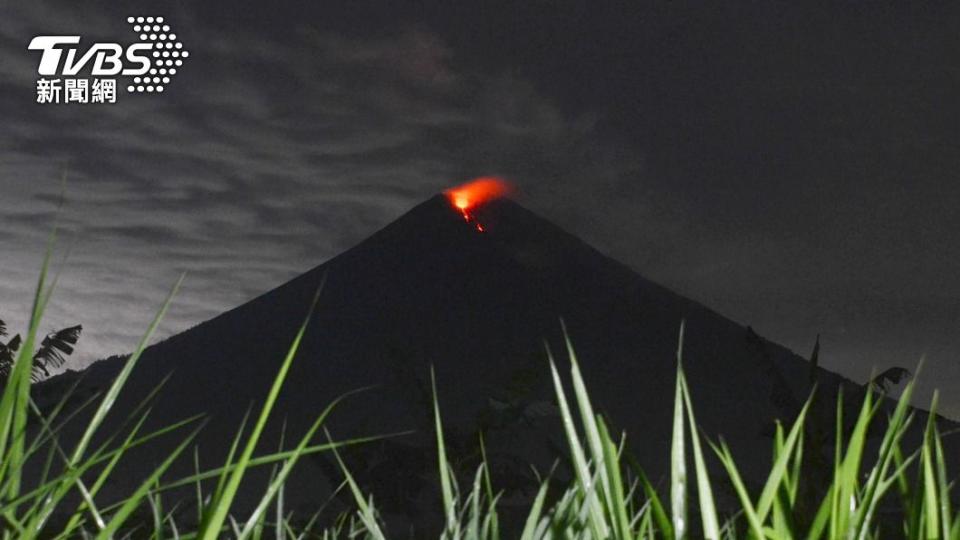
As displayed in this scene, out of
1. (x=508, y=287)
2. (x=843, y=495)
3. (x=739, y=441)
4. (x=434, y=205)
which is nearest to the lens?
Result: (x=843, y=495)

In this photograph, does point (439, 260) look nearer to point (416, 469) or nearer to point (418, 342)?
point (418, 342)

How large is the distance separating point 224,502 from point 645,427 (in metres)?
118

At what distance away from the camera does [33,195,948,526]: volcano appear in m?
115

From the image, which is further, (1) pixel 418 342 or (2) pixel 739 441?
(1) pixel 418 342

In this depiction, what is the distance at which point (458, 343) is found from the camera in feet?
459

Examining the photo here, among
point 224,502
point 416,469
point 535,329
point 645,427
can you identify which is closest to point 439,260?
point 535,329

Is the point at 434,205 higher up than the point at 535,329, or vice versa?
the point at 434,205

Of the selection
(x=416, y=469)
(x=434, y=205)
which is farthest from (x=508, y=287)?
(x=416, y=469)

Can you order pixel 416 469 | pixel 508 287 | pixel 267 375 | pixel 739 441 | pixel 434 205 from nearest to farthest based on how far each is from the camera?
pixel 416 469 → pixel 739 441 → pixel 267 375 → pixel 508 287 → pixel 434 205

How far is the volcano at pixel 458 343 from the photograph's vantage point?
11488 centimetres

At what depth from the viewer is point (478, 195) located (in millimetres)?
164875

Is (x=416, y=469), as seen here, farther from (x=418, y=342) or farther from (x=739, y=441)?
(x=418, y=342)

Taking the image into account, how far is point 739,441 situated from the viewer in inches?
4547

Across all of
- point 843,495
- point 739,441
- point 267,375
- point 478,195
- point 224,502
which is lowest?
point 267,375
